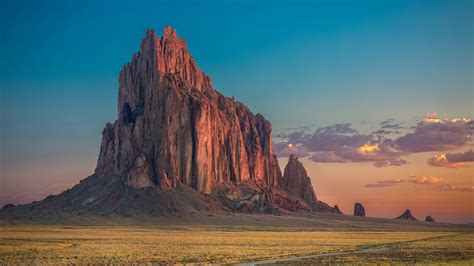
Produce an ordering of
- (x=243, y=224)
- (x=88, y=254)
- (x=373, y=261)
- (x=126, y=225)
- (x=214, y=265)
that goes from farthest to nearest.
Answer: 1. (x=243, y=224)
2. (x=126, y=225)
3. (x=88, y=254)
4. (x=373, y=261)
5. (x=214, y=265)

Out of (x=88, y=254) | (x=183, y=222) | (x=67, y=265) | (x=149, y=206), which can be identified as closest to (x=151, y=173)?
(x=149, y=206)

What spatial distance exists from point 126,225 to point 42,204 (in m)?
46.3

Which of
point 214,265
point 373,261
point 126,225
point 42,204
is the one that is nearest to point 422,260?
point 373,261

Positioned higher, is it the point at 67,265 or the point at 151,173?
the point at 151,173

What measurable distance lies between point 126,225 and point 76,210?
84.4 feet

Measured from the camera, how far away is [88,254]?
64188 millimetres

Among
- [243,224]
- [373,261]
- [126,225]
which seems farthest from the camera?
[243,224]

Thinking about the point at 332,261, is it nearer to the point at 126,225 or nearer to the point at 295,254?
the point at 295,254

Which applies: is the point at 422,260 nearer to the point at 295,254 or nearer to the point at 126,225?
the point at 295,254

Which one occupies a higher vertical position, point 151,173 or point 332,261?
point 151,173

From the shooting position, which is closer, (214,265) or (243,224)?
(214,265)

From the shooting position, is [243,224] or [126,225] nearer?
[126,225]

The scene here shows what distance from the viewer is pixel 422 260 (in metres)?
56.0

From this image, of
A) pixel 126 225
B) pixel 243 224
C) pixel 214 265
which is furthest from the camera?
pixel 243 224
